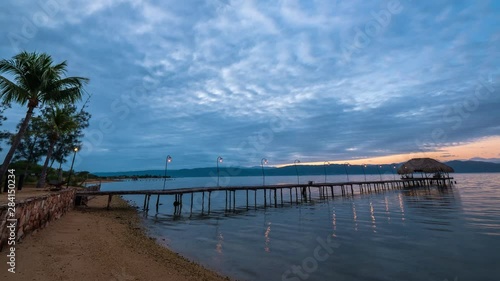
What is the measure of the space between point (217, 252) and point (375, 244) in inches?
369

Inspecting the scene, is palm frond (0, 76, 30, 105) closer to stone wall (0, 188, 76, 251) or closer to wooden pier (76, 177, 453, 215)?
stone wall (0, 188, 76, 251)

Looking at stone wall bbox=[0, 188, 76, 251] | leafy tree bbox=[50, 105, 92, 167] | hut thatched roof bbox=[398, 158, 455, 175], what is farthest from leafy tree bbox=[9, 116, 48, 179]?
hut thatched roof bbox=[398, 158, 455, 175]

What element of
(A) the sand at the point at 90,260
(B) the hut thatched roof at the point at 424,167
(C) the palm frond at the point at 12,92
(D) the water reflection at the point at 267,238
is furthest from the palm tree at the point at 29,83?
(B) the hut thatched roof at the point at 424,167

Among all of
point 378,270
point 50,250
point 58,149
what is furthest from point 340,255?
point 58,149

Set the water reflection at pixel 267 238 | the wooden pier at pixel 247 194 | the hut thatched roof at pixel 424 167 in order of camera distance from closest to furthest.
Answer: the water reflection at pixel 267 238
the wooden pier at pixel 247 194
the hut thatched roof at pixel 424 167

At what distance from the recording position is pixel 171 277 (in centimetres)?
944

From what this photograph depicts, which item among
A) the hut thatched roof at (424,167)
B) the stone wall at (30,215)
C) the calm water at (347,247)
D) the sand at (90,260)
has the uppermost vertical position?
the hut thatched roof at (424,167)

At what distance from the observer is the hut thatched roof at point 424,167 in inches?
2488

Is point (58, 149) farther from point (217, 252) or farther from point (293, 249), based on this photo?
point (293, 249)

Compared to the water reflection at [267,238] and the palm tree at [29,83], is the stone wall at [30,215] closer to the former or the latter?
the palm tree at [29,83]

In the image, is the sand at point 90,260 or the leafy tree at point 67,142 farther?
the leafy tree at point 67,142

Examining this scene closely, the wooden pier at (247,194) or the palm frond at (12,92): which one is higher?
the palm frond at (12,92)

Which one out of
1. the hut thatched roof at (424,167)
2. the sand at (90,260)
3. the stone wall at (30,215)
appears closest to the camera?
the sand at (90,260)

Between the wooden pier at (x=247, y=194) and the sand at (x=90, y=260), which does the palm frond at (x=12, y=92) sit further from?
the wooden pier at (x=247, y=194)
